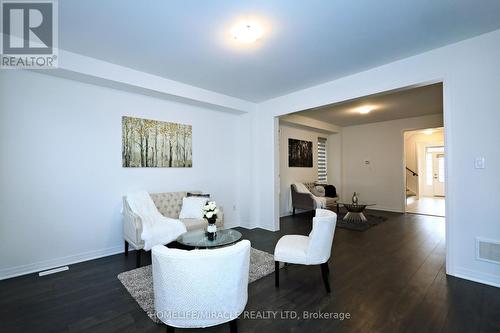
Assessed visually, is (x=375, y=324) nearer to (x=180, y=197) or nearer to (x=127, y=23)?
(x=180, y=197)

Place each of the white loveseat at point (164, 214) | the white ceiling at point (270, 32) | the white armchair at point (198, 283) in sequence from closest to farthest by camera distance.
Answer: the white armchair at point (198, 283), the white ceiling at point (270, 32), the white loveseat at point (164, 214)

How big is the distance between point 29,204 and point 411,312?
4.54 metres

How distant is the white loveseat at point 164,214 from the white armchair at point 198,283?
1.77 metres

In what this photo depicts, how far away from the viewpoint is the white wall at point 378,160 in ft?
22.2

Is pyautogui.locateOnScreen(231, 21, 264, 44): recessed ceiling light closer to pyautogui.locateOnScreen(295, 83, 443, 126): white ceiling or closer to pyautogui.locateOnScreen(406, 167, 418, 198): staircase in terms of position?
pyautogui.locateOnScreen(295, 83, 443, 126): white ceiling

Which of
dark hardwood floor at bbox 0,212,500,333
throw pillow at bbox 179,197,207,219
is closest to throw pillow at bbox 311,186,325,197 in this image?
dark hardwood floor at bbox 0,212,500,333

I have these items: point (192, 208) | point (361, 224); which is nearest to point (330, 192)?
point (361, 224)

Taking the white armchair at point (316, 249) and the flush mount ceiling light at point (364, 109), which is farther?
the flush mount ceiling light at point (364, 109)

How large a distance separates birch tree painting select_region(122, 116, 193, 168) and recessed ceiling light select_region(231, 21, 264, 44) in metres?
2.25

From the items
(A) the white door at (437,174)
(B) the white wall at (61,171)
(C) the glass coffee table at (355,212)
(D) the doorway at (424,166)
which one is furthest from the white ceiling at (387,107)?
(A) the white door at (437,174)

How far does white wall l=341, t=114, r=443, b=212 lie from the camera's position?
6.77 m

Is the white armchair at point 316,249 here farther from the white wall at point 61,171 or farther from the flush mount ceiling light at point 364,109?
the flush mount ceiling light at point 364,109

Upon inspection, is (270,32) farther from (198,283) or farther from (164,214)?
(164,214)

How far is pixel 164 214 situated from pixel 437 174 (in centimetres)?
1228
